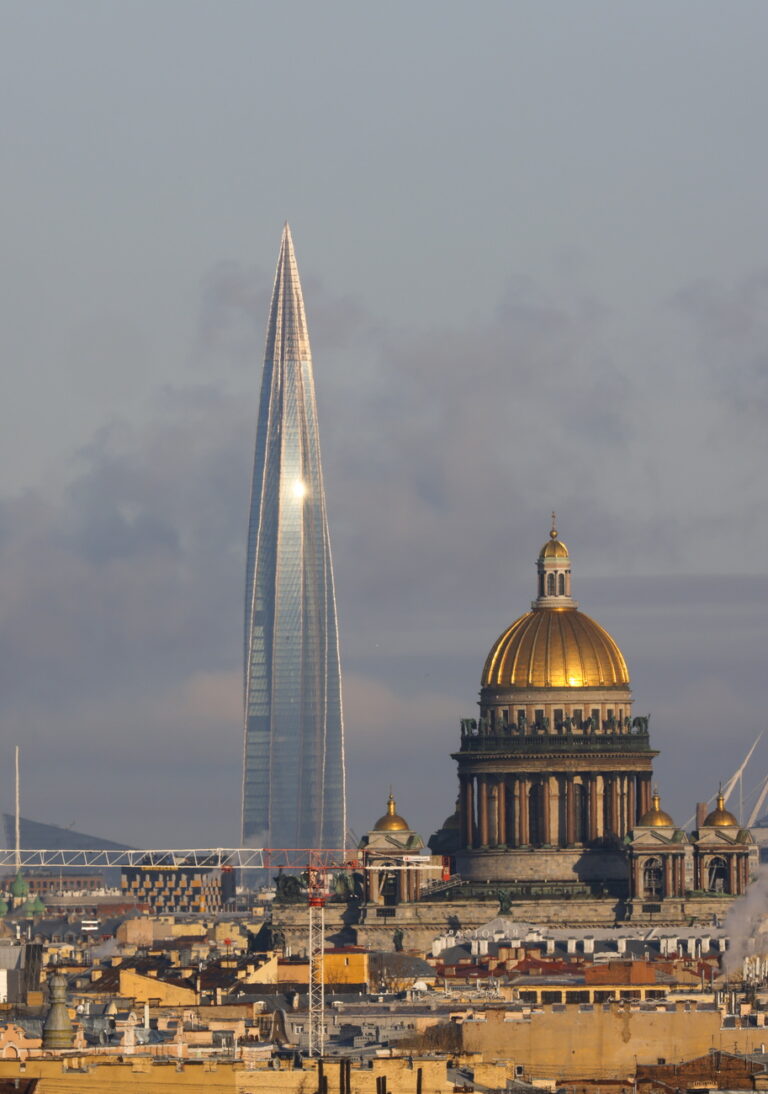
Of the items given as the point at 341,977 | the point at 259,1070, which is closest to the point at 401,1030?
the point at 259,1070

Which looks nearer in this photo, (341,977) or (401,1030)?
(401,1030)

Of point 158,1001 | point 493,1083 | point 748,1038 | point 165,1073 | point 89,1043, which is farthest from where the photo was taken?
point 158,1001

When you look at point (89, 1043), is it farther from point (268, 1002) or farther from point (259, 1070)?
point (268, 1002)

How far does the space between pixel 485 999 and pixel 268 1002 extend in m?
8.86

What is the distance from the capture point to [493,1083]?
349 feet

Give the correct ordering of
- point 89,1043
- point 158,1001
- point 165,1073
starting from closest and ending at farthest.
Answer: point 165,1073 → point 89,1043 → point 158,1001

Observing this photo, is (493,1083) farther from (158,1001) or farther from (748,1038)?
(158,1001)

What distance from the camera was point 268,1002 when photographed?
16975 centimetres

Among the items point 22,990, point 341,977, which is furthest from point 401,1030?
point 341,977

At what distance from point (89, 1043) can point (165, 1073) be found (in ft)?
76.9

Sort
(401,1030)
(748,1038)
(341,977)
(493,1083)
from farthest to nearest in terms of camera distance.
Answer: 1. (341,977)
2. (401,1030)
3. (748,1038)
4. (493,1083)

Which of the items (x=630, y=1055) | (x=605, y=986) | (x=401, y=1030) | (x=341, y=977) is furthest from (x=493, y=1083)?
(x=341, y=977)

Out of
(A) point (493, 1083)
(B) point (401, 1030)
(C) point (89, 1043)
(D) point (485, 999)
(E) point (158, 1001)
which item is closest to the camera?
(A) point (493, 1083)

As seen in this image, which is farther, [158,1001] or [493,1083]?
[158,1001]
